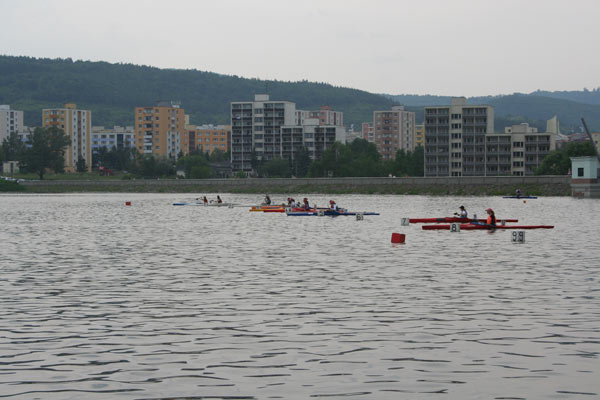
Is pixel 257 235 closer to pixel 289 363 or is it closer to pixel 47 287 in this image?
pixel 47 287

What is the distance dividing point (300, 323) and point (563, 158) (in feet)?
535

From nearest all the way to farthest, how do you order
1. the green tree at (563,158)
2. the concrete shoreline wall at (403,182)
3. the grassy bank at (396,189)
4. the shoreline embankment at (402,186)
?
the grassy bank at (396,189) < the shoreline embankment at (402,186) < the concrete shoreline wall at (403,182) < the green tree at (563,158)

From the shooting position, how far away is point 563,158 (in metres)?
172

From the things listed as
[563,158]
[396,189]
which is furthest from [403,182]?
[563,158]

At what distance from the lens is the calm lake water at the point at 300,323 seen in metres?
14.9

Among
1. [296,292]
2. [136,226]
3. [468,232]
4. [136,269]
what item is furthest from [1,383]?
[136,226]

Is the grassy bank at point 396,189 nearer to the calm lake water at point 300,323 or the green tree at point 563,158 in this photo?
the green tree at point 563,158

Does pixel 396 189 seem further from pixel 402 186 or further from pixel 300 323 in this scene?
pixel 300 323

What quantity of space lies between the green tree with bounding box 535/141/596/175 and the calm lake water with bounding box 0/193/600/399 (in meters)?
135

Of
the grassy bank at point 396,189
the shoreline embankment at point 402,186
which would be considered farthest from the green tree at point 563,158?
the grassy bank at point 396,189

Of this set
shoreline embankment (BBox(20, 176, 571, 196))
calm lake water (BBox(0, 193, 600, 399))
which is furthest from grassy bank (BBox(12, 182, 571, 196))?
calm lake water (BBox(0, 193, 600, 399))

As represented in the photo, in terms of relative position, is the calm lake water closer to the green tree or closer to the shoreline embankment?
the shoreline embankment

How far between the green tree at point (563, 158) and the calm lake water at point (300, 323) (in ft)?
443

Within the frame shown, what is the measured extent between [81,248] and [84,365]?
29725mm
